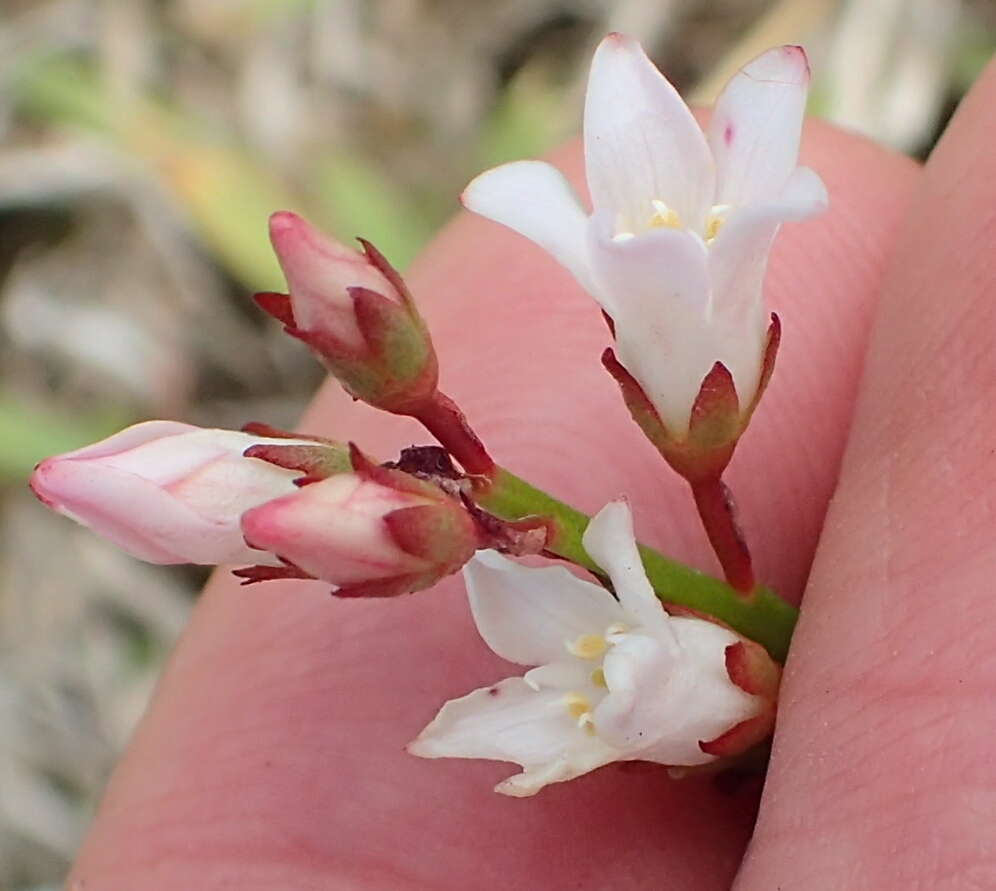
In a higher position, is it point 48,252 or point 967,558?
point 967,558

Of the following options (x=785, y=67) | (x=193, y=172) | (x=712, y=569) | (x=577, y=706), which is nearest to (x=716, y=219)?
(x=785, y=67)

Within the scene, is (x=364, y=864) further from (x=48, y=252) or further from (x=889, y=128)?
(x=48, y=252)

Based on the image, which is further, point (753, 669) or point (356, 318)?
point (753, 669)

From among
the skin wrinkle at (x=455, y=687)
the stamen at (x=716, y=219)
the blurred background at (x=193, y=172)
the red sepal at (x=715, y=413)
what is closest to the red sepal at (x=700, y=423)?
the red sepal at (x=715, y=413)

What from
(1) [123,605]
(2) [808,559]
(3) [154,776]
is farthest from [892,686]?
(1) [123,605]

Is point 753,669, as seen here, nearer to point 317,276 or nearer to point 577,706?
point 577,706

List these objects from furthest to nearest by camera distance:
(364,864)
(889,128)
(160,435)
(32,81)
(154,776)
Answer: (32,81) → (889,128) → (154,776) → (364,864) → (160,435)
